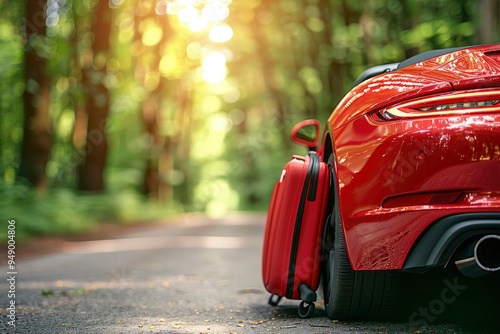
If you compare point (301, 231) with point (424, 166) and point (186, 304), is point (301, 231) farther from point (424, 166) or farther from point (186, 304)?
point (186, 304)

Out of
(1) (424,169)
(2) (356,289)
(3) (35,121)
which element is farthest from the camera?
(3) (35,121)

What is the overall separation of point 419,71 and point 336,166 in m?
0.60

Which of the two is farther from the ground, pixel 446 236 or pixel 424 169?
pixel 424 169

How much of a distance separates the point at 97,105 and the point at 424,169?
19.2 meters

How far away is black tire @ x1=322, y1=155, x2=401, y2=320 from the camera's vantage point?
13.2 feet

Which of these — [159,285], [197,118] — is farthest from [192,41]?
[159,285]

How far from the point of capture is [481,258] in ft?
11.3

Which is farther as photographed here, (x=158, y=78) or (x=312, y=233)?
(x=158, y=78)

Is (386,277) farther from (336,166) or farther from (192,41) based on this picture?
(192,41)

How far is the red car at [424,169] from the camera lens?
340 cm

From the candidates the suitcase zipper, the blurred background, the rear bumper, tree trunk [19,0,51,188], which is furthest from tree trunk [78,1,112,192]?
the rear bumper

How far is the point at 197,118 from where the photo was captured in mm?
46281

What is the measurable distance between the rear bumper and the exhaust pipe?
0.04 m

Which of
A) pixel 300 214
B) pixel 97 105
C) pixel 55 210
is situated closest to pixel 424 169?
pixel 300 214
